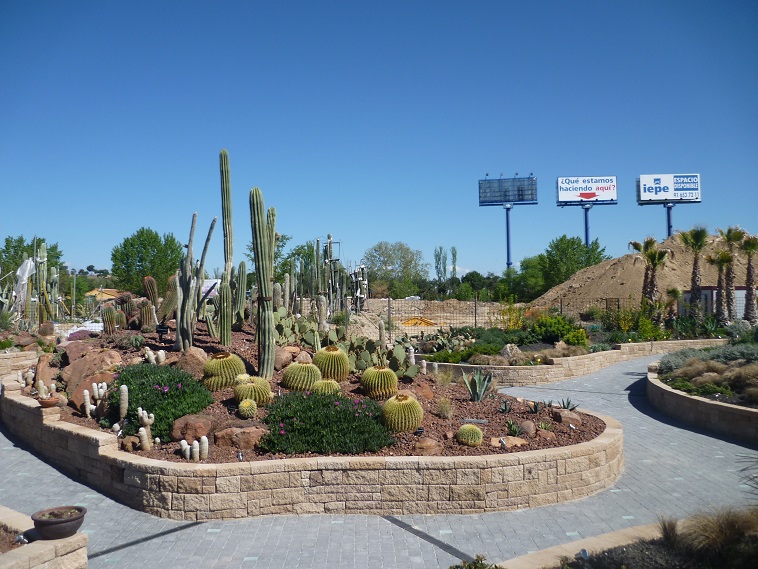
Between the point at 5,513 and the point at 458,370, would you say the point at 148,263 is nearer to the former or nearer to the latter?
the point at 458,370

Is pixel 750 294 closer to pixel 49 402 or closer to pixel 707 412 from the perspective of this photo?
pixel 707 412

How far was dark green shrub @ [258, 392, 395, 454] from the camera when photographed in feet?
23.6

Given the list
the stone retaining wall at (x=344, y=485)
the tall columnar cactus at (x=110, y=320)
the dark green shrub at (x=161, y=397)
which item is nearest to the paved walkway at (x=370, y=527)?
the stone retaining wall at (x=344, y=485)

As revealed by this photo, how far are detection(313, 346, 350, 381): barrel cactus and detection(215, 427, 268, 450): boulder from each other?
2.63 m

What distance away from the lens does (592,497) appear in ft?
23.8

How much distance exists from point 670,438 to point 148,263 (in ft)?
131

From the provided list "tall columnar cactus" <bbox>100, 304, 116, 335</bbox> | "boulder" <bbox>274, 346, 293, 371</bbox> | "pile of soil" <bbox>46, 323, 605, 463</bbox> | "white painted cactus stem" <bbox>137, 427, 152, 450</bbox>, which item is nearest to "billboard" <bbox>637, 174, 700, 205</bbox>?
"pile of soil" <bbox>46, 323, 605, 463</bbox>

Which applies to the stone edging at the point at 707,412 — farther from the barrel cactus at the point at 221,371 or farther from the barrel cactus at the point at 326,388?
the barrel cactus at the point at 221,371

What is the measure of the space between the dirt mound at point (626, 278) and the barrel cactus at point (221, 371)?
4040cm

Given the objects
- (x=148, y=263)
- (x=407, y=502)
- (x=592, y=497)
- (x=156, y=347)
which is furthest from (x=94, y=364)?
(x=148, y=263)

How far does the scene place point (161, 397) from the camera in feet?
27.6

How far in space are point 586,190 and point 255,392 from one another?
6469 centimetres

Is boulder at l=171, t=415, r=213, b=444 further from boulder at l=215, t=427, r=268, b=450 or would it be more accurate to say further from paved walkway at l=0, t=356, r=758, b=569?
paved walkway at l=0, t=356, r=758, b=569

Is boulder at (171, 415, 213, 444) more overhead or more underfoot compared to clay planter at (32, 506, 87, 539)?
more overhead
